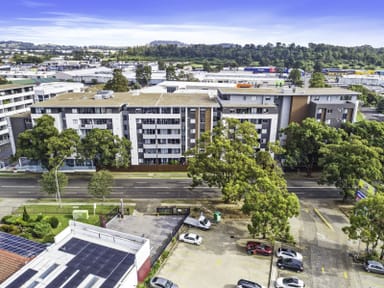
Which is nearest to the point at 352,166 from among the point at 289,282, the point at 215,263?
the point at 289,282

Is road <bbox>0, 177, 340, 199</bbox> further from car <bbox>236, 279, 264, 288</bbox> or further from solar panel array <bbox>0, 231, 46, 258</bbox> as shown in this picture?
car <bbox>236, 279, 264, 288</bbox>

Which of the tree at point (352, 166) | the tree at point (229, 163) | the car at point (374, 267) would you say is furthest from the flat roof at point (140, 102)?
the car at point (374, 267)

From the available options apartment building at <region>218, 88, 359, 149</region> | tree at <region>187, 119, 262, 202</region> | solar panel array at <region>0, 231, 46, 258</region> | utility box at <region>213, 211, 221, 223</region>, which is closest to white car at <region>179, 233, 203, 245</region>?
utility box at <region>213, 211, 221, 223</region>

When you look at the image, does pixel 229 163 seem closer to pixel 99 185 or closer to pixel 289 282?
pixel 289 282

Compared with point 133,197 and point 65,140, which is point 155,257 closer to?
point 133,197

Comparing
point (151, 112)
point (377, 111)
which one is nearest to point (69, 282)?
point (151, 112)
